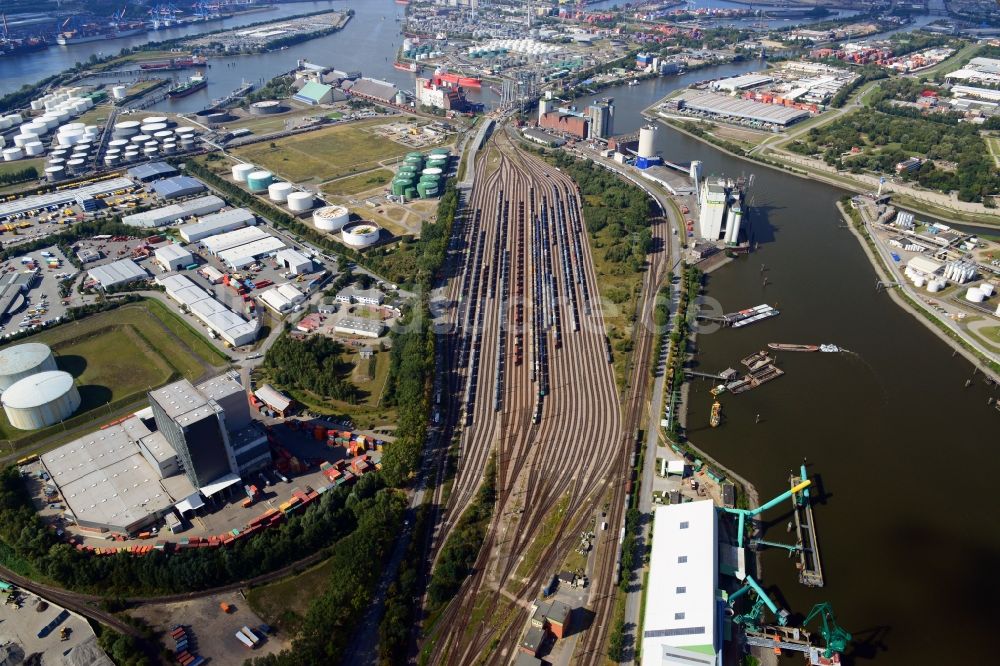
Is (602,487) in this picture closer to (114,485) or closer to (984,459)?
(984,459)

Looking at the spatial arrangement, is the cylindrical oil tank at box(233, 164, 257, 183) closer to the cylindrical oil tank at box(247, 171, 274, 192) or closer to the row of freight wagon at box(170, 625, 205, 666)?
the cylindrical oil tank at box(247, 171, 274, 192)

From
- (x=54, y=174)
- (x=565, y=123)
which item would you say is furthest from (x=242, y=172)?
(x=565, y=123)

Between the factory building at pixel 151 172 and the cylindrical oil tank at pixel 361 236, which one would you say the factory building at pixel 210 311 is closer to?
the cylindrical oil tank at pixel 361 236

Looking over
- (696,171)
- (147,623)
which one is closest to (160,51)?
(696,171)

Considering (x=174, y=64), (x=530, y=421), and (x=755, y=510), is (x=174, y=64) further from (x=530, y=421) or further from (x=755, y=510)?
(x=755, y=510)

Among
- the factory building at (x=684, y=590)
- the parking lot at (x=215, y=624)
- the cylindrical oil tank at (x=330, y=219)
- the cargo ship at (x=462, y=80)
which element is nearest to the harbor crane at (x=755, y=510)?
the factory building at (x=684, y=590)

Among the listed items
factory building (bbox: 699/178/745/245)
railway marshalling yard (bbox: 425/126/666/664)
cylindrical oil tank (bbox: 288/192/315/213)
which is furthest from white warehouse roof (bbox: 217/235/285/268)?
factory building (bbox: 699/178/745/245)
